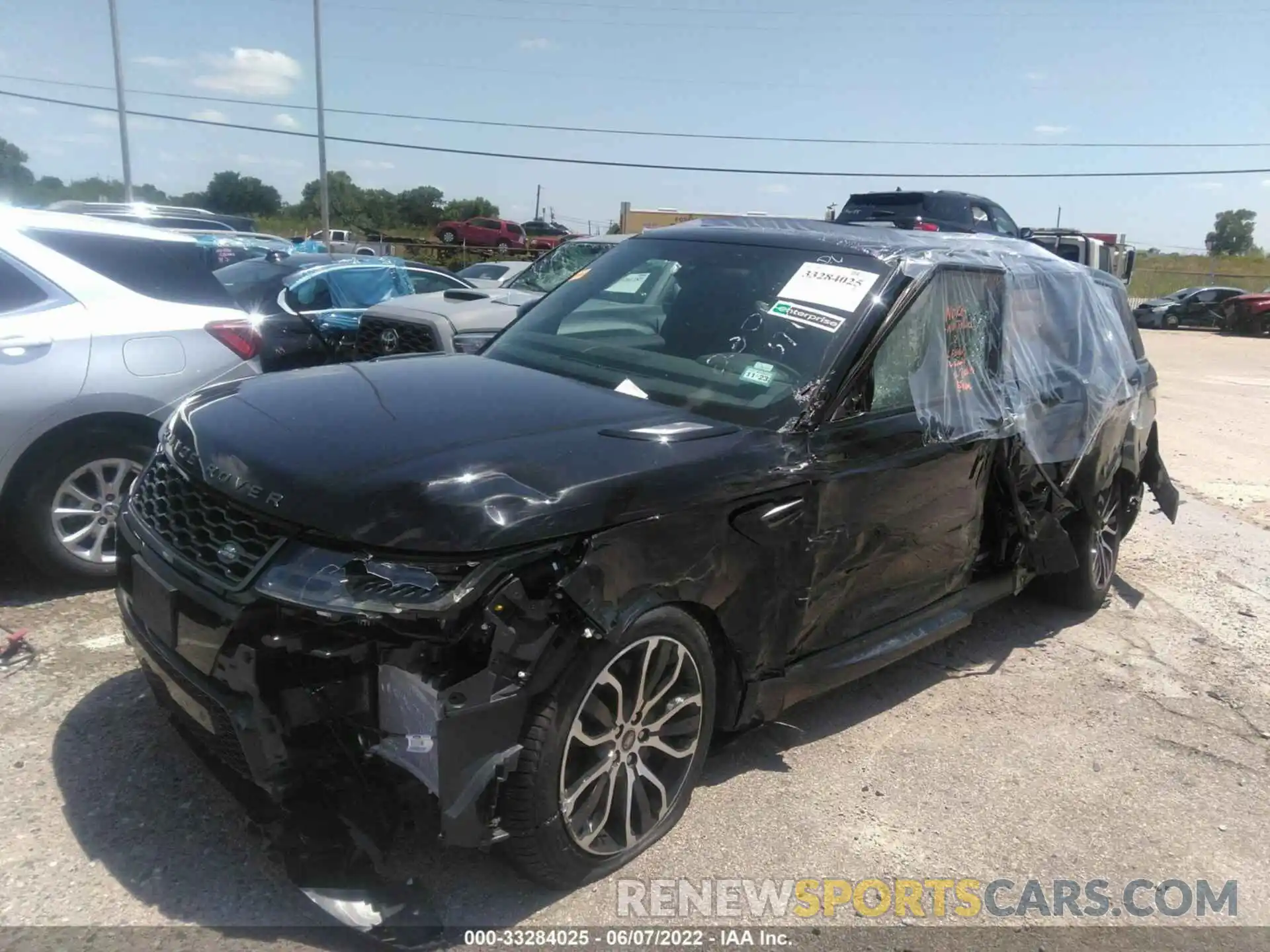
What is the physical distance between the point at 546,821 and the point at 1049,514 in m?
3.15

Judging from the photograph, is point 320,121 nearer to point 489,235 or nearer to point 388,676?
point 489,235

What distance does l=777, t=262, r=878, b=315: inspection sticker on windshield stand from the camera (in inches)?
140

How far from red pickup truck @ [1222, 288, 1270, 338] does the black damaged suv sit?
2842cm

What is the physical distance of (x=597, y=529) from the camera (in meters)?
2.56

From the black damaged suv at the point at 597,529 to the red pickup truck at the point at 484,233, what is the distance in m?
35.4

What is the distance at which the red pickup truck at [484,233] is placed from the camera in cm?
3872

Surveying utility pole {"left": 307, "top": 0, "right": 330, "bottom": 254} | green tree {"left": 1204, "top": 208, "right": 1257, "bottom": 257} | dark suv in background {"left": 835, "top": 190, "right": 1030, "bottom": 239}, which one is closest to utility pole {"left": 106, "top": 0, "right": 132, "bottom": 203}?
utility pole {"left": 307, "top": 0, "right": 330, "bottom": 254}

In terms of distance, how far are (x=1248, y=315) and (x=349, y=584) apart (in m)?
32.1

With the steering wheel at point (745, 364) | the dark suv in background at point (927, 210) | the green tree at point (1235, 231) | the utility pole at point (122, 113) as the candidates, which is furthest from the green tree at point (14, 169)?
the green tree at point (1235, 231)

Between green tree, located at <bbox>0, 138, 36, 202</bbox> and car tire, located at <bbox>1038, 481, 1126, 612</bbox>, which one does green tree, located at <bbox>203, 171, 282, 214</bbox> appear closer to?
green tree, located at <bbox>0, 138, 36, 202</bbox>

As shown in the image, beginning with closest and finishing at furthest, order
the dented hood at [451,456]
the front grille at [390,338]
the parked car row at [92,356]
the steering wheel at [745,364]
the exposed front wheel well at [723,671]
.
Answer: the dented hood at [451,456] < the exposed front wheel well at [723,671] < the steering wheel at [745,364] < the parked car row at [92,356] < the front grille at [390,338]

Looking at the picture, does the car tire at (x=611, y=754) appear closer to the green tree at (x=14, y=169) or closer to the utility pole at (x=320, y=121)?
the utility pole at (x=320, y=121)

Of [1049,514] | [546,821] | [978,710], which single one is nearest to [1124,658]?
[1049,514]

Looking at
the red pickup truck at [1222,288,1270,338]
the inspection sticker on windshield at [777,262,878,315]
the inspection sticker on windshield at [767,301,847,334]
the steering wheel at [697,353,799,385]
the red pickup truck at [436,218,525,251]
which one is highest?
the inspection sticker on windshield at [777,262,878,315]
